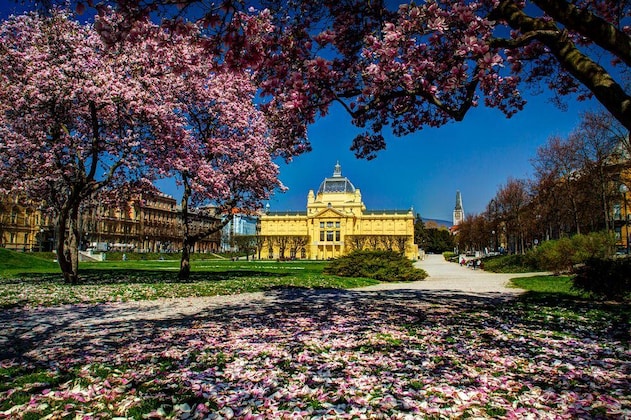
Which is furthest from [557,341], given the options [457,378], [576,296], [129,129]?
[129,129]

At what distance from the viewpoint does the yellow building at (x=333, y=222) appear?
12025cm

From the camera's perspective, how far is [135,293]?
592 inches

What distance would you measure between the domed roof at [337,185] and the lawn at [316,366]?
418 ft

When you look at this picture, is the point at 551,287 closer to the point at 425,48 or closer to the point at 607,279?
the point at 607,279

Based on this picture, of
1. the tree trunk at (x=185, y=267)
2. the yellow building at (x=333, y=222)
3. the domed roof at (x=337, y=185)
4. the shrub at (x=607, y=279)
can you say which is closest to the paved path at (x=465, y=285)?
the shrub at (x=607, y=279)

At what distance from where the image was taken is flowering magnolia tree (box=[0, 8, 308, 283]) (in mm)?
15750

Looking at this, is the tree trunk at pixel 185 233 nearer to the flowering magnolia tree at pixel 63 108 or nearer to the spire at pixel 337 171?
the flowering magnolia tree at pixel 63 108

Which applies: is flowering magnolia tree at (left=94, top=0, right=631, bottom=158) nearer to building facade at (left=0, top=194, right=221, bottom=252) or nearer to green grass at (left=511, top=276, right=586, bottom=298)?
green grass at (left=511, top=276, right=586, bottom=298)

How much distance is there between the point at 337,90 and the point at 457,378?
524 centimetres

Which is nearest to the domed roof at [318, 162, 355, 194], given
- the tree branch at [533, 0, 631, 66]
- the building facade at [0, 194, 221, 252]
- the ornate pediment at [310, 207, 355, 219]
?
the ornate pediment at [310, 207, 355, 219]

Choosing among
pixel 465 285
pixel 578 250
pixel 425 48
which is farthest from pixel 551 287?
pixel 425 48

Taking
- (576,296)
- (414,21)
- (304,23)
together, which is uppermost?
(304,23)

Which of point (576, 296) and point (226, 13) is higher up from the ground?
point (226, 13)

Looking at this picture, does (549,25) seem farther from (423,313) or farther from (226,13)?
(423,313)
